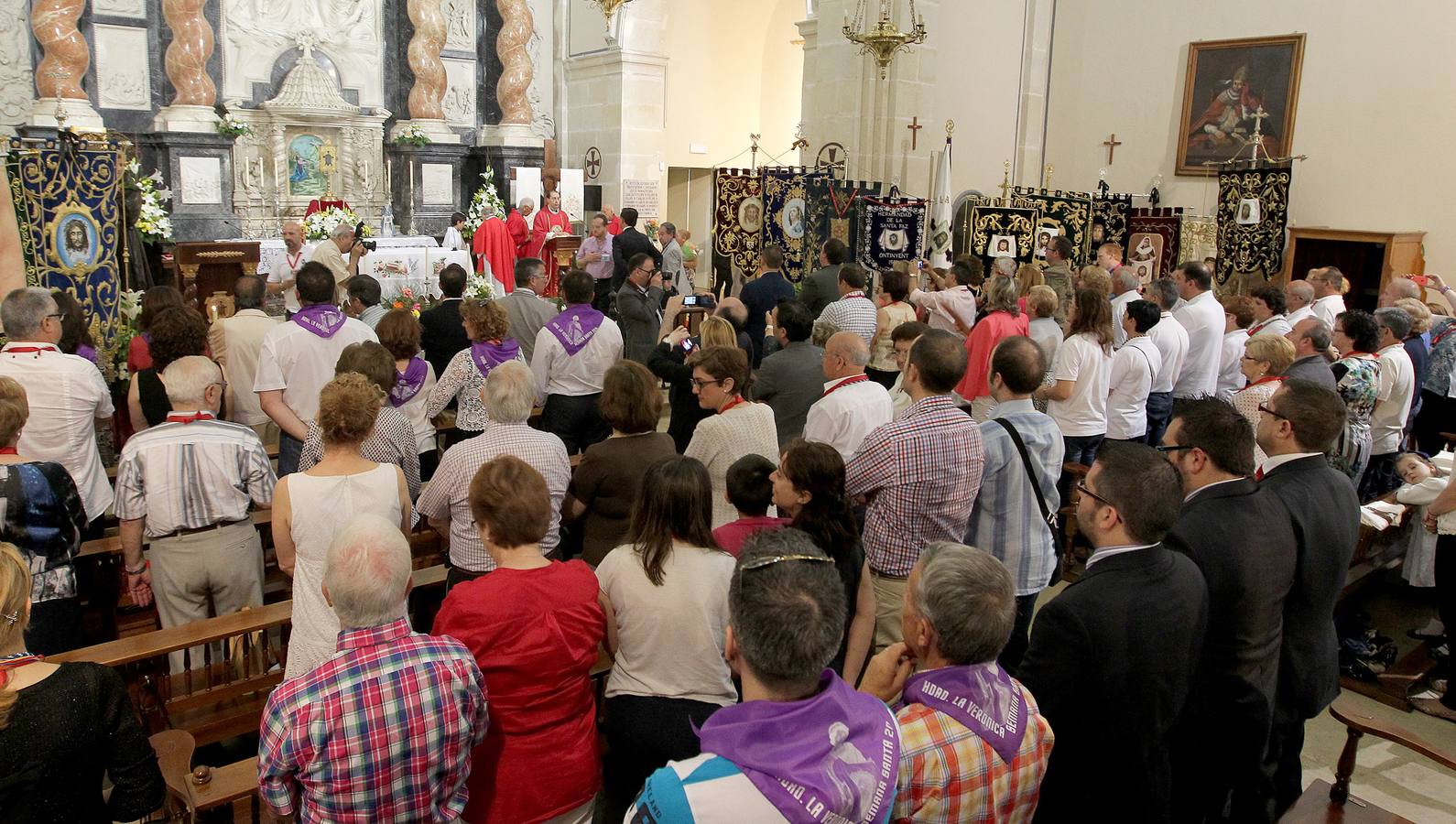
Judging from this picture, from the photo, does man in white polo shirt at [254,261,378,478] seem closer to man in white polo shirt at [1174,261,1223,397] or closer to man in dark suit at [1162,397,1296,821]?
man in dark suit at [1162,397,1296,821]

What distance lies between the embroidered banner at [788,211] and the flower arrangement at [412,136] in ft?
20.2

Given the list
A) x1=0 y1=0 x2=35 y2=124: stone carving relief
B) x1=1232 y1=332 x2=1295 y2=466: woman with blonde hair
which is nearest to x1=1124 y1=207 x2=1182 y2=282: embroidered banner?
x1=1232 y1=332 x2=1295 y2=466: woman with blonde hair

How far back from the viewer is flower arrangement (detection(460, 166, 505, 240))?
1352cm

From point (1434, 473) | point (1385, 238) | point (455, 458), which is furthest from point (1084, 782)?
point (1385, 238)

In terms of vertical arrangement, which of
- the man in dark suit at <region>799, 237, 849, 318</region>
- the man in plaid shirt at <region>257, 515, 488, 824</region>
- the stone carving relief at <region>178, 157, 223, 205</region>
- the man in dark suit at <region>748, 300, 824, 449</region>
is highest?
the stone carving relief at <region>178, 157, 223, 205</region>

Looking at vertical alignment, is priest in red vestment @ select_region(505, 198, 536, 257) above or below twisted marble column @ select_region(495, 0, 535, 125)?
below

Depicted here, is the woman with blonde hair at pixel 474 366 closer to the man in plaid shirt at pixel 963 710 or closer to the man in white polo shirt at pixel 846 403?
the man in white polo shirt at pixel 846 403

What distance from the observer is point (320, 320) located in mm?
4934

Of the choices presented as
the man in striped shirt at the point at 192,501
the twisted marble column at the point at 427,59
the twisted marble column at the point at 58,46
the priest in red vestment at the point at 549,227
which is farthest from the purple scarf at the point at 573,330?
the twisted marble column at the point at 427,59

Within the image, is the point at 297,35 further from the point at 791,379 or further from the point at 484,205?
the point at 791,379

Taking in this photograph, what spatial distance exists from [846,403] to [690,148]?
13.6 meters

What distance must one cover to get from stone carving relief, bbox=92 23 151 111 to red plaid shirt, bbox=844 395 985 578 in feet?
42.5

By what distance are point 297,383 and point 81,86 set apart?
10.2m

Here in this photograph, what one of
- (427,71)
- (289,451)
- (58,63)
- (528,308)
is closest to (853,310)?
(528,308)
